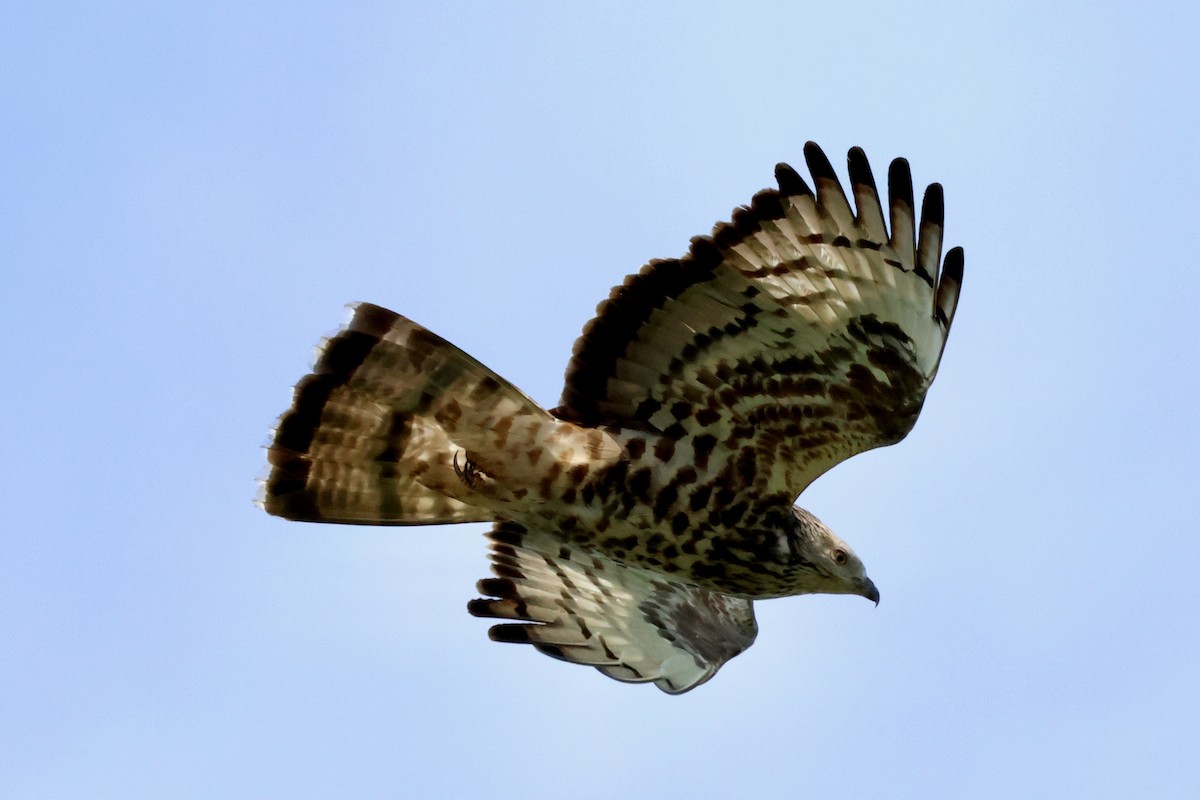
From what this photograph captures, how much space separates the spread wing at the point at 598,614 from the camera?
27.3 ft

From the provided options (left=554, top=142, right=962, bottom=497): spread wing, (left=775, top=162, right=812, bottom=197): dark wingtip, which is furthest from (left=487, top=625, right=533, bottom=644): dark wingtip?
(left=775, top=162, right=812, bottom=197): dark wingtip

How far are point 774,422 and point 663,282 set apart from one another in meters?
0.83

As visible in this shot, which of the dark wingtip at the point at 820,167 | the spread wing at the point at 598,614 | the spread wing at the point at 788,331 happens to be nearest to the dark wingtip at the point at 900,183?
the spread wing at the point at 788,331

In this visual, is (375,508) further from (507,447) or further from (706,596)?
(706,596)

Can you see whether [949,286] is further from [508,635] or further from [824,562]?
[508,635]

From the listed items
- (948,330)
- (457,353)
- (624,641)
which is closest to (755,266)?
(948,330)

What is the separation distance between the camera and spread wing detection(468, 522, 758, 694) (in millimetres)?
8312

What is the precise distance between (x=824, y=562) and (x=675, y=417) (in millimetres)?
971

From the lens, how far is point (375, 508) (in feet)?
26.7

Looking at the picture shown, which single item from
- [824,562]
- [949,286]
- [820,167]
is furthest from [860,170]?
[824,562]

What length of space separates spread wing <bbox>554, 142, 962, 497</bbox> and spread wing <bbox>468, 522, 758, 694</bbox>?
0.91 meters

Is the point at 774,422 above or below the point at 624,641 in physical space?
above

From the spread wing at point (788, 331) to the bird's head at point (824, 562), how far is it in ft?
0.85

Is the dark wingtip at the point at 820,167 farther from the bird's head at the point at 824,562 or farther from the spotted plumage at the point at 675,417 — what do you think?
the bird's head at the point at 824,562
